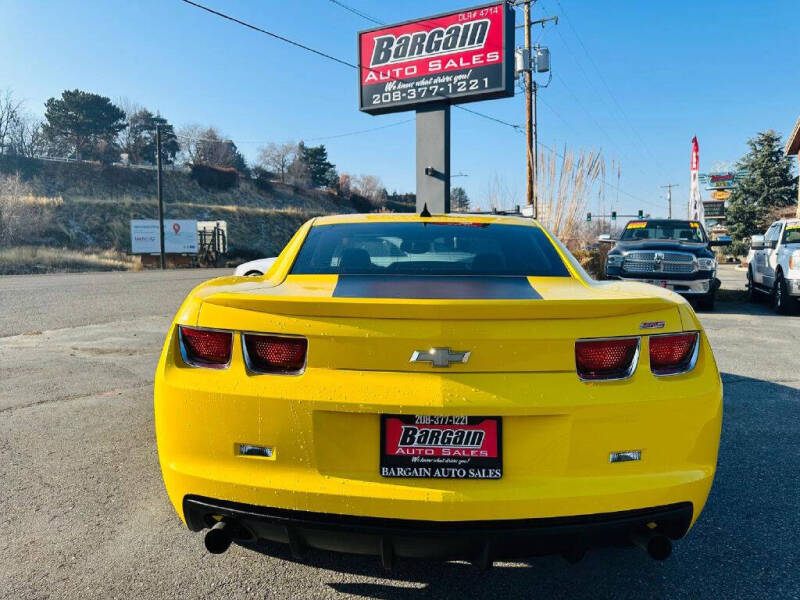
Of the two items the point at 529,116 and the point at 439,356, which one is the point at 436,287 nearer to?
the point at 439,356

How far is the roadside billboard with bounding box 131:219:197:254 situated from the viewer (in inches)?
1363

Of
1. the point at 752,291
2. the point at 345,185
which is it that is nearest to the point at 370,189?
the point at 345,185

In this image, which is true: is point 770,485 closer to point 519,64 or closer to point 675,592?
point 675,592

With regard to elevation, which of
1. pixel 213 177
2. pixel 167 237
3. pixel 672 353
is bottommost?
pixel 672 353

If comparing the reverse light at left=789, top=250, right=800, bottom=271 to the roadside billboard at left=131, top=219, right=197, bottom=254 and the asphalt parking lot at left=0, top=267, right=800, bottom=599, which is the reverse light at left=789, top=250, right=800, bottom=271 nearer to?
the asphalt parking lot at left=0, top=267, right=800, bottom=599

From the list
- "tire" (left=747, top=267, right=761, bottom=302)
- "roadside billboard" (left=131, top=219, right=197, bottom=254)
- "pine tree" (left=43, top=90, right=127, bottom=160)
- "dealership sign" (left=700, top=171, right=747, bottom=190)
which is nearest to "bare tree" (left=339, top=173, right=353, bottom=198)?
"pine tree" (left=43, top=90, right=127, bottom=160)

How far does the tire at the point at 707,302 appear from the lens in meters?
10.3

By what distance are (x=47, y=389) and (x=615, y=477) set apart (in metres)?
4.96

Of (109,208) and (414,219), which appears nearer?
(414,219)

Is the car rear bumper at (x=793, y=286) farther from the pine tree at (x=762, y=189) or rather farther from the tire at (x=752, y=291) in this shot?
the pine tree at (x=762, y=189)

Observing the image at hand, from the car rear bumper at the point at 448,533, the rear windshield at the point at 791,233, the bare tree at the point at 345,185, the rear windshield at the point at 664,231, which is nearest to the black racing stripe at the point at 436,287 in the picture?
the car rear bumper at the point at 448,533

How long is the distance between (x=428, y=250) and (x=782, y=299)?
9.63 m

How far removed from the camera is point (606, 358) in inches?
75.0

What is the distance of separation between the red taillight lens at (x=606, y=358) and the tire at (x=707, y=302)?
31.4ft
